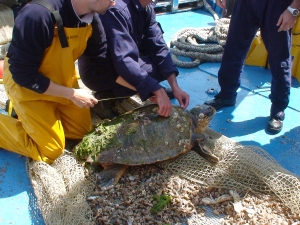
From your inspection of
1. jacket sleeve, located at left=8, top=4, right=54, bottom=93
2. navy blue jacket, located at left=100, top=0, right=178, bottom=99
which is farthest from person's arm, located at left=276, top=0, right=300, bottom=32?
jacket sleeve, located at left=8, top=4, right=54, bottom=93

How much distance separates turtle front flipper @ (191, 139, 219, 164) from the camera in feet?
7.64

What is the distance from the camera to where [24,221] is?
6.63 feet

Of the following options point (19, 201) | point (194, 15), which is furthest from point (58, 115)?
point (194, 15)

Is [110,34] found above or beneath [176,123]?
above

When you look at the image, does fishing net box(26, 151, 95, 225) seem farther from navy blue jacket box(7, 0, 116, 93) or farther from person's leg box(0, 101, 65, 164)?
navy blue jacket box(7, 0, 116, 93)

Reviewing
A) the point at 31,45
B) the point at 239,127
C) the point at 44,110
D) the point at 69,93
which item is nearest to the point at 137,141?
the point at 69,93

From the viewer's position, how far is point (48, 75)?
7.34 ft

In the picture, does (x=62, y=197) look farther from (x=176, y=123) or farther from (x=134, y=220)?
(x=176, y=123)

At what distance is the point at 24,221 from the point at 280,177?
170 centimetres

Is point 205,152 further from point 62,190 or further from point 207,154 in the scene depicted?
point 62,190

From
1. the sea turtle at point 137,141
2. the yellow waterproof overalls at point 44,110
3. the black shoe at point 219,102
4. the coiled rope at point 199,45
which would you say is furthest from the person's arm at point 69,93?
the coiled rope at point 199,45

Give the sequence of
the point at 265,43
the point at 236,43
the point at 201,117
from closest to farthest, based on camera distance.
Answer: the point at 201,117
the point at 265,43
the point at 236,43

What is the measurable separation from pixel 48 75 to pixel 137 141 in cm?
81

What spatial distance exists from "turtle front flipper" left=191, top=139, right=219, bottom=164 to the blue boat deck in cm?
49
